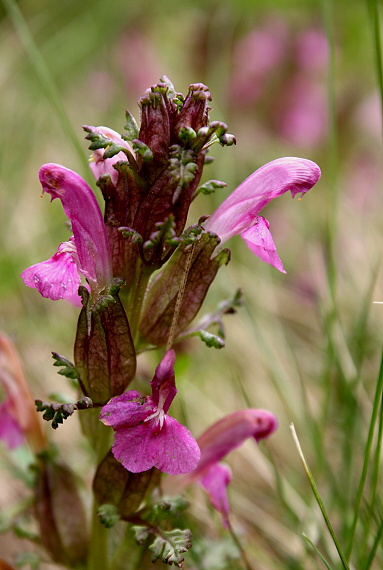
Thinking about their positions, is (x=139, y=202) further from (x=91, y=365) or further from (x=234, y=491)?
(x=234, y=491)

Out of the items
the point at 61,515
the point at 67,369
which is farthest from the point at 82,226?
the point at 61,515

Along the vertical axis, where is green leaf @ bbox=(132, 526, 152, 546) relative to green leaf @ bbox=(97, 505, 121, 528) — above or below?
below

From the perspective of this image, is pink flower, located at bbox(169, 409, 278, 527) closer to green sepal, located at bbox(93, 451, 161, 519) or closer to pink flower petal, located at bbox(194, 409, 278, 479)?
pink flower petal, located at bbox(194, 409, 278, 479)

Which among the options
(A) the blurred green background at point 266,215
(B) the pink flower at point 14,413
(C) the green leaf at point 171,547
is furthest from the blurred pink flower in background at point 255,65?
(C) the green leaf at point 171,547

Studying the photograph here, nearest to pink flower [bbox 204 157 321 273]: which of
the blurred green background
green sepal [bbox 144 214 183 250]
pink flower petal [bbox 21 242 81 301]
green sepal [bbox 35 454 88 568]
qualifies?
green sepal [bbox 144 214 183 250]

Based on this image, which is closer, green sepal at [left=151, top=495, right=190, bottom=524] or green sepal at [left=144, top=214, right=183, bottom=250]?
green sepal at [left=144, top=214, right=183, bottom=250]

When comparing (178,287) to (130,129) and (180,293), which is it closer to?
(180,293)
